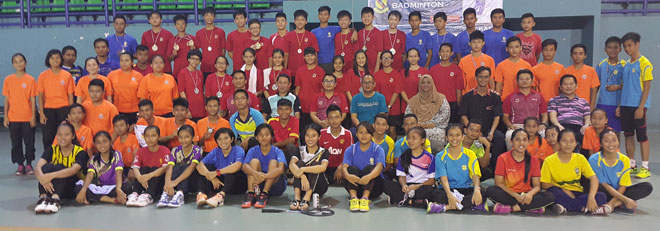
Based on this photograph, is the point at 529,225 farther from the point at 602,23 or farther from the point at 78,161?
the point at 602,23

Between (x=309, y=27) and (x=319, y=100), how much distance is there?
393cm

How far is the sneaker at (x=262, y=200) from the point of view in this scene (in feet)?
14.6

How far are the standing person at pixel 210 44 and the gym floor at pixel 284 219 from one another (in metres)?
2.90

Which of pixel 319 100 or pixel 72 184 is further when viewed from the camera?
pixel 319 100

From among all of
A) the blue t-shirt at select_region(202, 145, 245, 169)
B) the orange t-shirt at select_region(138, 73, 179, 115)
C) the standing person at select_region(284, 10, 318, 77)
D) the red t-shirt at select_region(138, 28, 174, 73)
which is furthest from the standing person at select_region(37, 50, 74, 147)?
the standing person at select_region(284, 10, 318, 77)

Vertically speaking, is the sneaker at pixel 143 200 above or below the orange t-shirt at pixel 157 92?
below

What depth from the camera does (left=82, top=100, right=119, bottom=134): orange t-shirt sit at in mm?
5414

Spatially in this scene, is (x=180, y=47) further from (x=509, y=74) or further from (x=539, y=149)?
(x=539, y=149)

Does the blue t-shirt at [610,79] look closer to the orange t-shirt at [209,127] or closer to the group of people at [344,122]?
the group of people at [344,122]

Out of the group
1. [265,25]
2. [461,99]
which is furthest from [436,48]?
[265,25]

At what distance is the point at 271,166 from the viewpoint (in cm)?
467

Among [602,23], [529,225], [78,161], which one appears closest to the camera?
[529,225]

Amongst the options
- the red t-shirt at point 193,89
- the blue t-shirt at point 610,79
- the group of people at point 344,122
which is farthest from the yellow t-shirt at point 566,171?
the red t-shirt at point 193,89

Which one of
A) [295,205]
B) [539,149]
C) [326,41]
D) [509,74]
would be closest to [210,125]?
[295,205]
